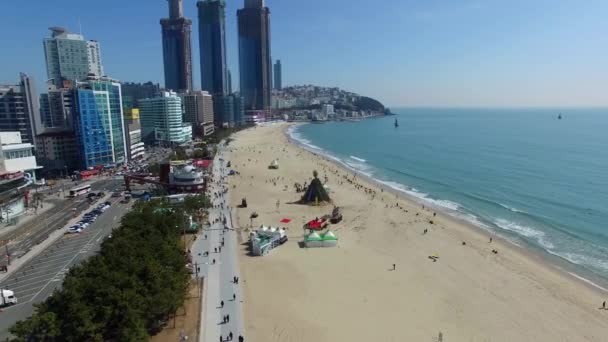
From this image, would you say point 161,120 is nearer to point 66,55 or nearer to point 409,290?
point 66,55

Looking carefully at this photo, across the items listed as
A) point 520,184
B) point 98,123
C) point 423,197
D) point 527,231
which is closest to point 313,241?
point 527,231

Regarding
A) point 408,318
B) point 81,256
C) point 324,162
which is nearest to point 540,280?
point 408,318

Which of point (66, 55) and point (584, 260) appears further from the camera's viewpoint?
point (66, 55)

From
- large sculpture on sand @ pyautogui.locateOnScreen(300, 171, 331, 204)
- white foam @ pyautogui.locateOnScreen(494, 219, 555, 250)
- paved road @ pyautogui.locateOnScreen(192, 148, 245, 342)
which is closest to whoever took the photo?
paved road @ pyautogui.locateOnScreen(192, 148, 245, 342)

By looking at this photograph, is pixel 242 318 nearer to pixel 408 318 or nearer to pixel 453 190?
pixel 408 318

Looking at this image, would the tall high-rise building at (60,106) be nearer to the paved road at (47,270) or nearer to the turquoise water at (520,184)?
the paved road at (47,270)

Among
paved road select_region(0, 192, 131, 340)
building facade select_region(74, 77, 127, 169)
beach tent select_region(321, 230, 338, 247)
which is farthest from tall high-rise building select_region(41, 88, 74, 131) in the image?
beach tent select_region(321, 230, 338, 247)

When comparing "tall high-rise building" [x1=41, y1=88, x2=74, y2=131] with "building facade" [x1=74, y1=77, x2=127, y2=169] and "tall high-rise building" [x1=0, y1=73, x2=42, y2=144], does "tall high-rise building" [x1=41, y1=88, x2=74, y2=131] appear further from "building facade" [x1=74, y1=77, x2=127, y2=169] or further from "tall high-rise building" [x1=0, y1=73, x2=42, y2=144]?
"building facade" [x1=74, y1=77, x2=127, y2=169]
